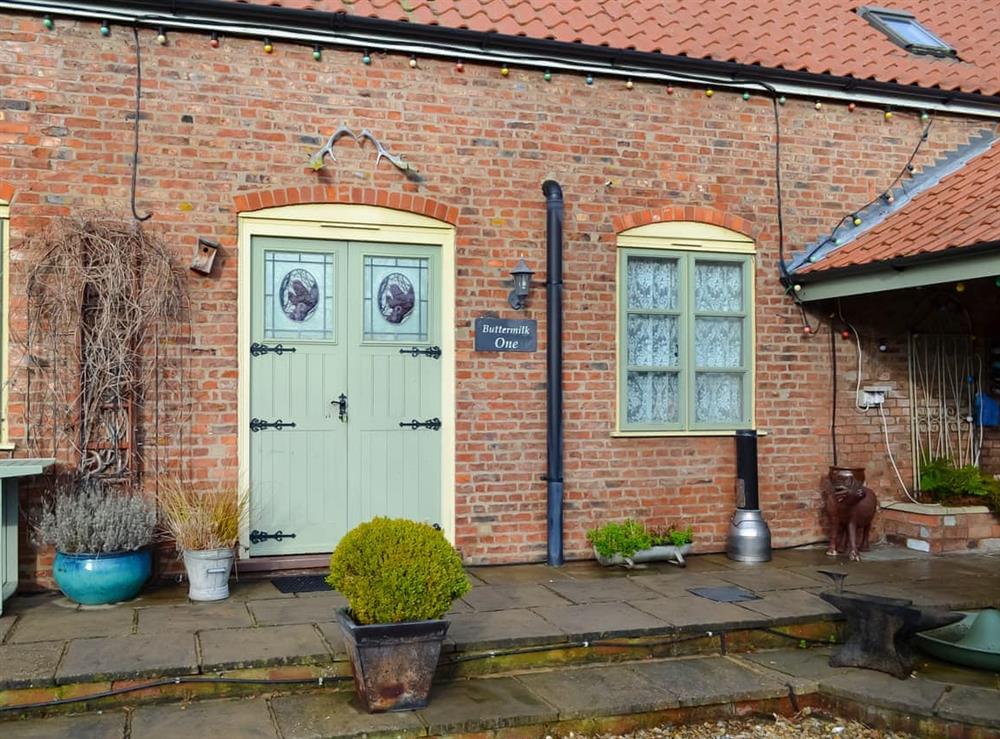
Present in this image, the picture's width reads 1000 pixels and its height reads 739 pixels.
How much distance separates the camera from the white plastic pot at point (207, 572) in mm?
6496

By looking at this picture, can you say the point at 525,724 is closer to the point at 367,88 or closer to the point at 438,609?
the point at 438,609

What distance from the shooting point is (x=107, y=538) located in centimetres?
634

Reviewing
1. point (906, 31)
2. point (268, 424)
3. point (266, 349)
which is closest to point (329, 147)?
point (266, 349)

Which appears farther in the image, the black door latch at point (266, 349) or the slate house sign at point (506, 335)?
the slate house sign at point (506, 335)

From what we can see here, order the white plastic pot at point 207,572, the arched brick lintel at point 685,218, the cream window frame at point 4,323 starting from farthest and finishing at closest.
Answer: the arched brick lintel at point 685,218 → the cream window frame at point 4,323 → the white plastic pot at point 207,572

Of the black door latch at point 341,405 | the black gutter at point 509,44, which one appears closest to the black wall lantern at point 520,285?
the black door latch at point 341,405

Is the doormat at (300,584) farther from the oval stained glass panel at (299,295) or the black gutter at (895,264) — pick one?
the black gutter at (895,264)

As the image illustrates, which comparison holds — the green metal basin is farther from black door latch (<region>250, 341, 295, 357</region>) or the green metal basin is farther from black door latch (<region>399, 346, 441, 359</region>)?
black door latch (<region>250, 341, 295, 357</region>)

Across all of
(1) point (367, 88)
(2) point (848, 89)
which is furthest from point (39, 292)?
(2) point (848, 89)

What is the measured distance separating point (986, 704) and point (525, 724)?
2.39 metres

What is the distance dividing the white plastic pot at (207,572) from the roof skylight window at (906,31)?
766 centimetres

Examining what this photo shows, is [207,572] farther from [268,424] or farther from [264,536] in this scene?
[268,424]

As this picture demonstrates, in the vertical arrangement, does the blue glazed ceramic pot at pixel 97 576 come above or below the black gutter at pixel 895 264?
below

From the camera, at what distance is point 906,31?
32.8 feet
